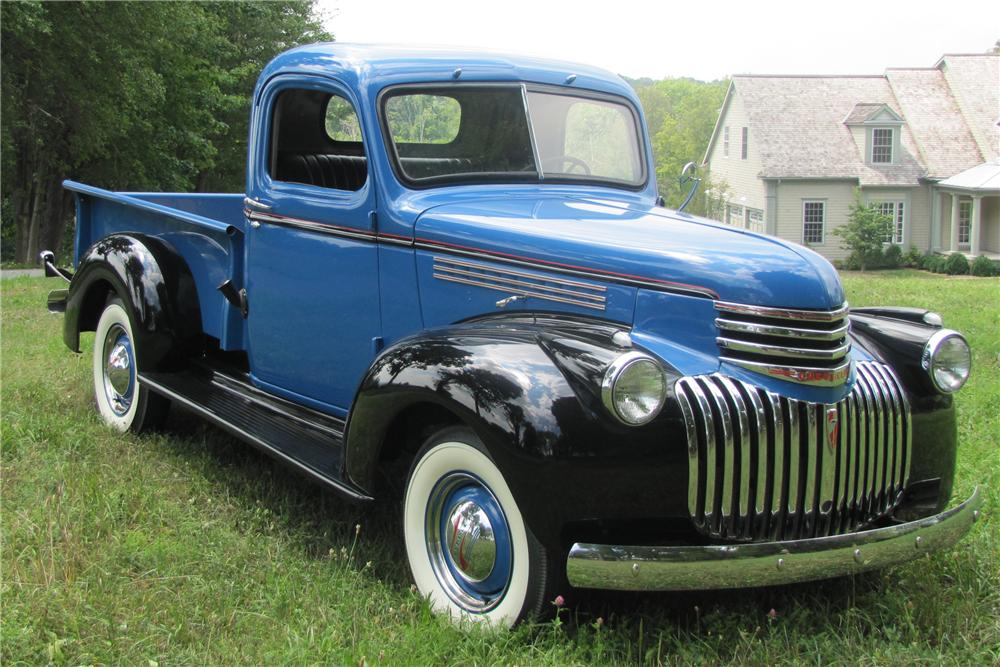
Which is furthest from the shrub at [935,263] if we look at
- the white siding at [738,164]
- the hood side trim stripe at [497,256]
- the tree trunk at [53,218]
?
the hood side trim stripe at [497,256]

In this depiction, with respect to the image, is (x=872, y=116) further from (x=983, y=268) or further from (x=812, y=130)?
(x=983, y=268)

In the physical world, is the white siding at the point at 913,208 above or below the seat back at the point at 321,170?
above

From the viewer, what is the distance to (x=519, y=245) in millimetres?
3594

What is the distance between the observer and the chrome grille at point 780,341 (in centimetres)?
314

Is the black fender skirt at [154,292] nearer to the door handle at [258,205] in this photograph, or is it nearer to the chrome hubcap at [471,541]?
the door handle at [258,205]

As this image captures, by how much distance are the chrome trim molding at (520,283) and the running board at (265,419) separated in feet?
2.52

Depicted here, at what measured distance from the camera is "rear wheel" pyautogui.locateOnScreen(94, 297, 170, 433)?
5.35 metres

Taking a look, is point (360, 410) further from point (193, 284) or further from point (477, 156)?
point (193, 284)

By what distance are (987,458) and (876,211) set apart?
31.4 m

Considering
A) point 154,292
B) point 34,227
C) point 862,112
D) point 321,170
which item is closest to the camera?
point 321,170

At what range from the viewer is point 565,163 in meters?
4.44

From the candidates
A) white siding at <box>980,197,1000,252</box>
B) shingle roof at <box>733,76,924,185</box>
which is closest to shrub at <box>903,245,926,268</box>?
white siding at <box>980,197,1000,252</box>

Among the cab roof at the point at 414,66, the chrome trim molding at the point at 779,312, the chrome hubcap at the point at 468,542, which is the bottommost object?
the chrome hubcap at the point at 468,542

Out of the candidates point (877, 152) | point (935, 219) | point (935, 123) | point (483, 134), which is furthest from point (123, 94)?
point (935, 123)
